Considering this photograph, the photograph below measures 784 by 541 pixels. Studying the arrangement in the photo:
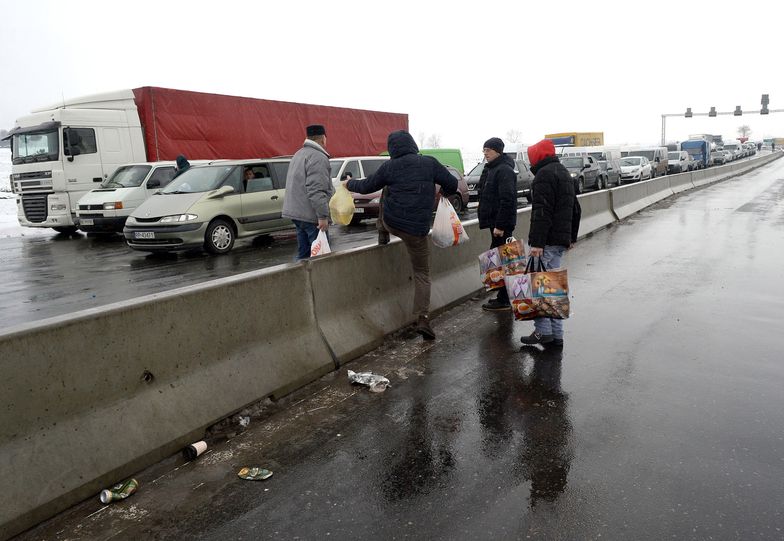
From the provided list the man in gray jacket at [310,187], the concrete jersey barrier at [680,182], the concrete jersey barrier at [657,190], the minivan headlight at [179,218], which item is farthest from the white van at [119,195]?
the concrete jersey barrier at [680,182]

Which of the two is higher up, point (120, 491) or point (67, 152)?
point (67, 152)

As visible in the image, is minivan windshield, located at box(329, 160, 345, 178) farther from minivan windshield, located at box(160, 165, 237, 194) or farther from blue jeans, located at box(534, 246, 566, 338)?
blue jeans, located at box(534, 246, 566, 338)

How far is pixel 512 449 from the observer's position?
381 centimetres

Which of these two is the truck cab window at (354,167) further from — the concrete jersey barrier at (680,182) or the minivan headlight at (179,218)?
the concrete jersey barrier at (680,182)

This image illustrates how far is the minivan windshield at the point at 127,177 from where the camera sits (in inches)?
611

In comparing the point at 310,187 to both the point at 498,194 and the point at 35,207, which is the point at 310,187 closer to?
the point at 498,194

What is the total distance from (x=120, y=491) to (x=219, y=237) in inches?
369

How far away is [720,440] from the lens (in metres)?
3.87

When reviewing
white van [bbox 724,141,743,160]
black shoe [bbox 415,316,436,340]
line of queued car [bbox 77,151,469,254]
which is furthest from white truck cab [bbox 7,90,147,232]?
white van [bbox 724,141,743,160]

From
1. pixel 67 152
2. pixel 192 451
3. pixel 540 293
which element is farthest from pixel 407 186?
pixel 67 152

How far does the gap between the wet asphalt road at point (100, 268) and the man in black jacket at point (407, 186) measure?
13.6 feet

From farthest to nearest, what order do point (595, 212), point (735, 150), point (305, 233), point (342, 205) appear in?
1. point (735, 150)
2. point (595, 212)
3. point (305, 233)
4. point (342, 205)

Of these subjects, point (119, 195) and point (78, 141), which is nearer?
point (119, 195)

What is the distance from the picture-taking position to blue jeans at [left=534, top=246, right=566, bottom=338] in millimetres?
5910
